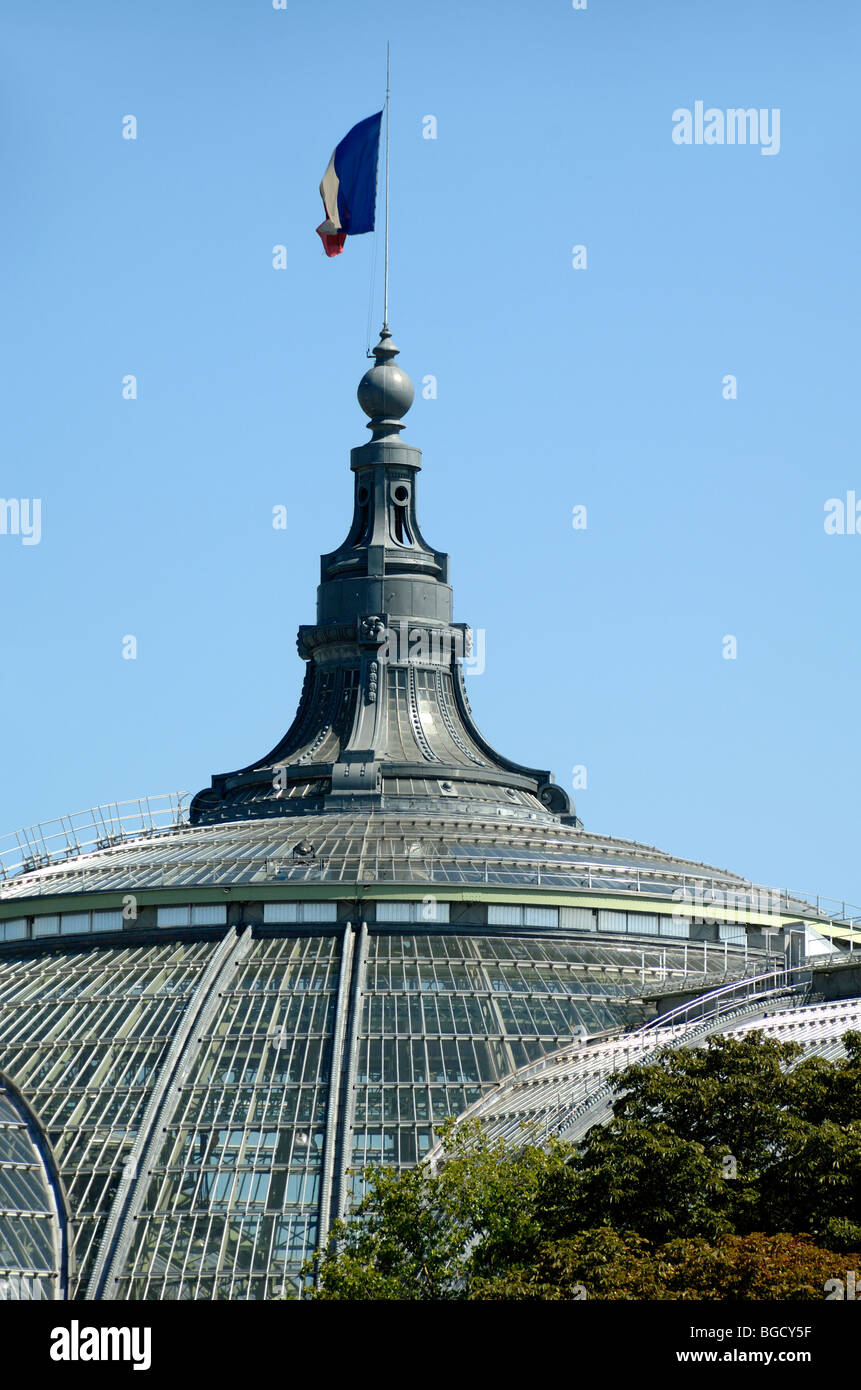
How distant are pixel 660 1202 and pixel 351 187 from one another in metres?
79.9

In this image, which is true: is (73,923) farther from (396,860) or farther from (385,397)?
(385,397)

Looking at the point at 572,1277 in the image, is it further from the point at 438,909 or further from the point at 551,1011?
the point at 438,909

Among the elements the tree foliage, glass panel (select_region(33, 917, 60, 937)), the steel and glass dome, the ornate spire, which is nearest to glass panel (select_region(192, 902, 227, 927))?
the steel and glass dome

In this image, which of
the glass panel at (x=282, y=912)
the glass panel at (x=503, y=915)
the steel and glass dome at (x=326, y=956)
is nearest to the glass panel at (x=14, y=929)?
the steel and glass dome at (x=326, y=956)

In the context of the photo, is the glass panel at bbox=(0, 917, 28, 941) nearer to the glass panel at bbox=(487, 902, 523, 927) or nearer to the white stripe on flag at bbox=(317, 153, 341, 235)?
the glass panel at bbox=(487, 902, 523, 927)

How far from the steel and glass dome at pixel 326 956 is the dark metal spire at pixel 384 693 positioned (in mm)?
162

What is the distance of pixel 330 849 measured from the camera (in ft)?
359

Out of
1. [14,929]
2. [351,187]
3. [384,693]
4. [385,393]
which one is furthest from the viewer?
[351,187]

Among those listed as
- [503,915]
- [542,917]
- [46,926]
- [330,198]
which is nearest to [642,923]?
[542,917]

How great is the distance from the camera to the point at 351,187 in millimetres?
133875

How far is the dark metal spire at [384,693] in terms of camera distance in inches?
4712

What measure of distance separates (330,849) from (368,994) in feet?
44.7

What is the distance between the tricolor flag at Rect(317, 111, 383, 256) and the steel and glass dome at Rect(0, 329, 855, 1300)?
6805mm
